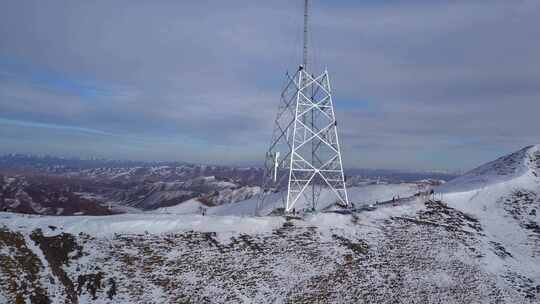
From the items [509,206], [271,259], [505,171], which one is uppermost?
[505,171]

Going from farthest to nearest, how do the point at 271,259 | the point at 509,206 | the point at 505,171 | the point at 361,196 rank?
the point at 361,196 < the point at 505,171 < the point at 509,206 < the point at 271,259

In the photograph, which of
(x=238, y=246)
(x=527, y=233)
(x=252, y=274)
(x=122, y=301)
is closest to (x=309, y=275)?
(x=252, y=274)

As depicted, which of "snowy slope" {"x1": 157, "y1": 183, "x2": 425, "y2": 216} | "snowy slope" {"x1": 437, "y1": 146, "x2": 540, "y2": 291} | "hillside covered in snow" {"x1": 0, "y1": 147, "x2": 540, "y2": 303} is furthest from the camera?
"snowy slope" {"x1": 157, "y1": 183, "x2": 425, "y2": 216}

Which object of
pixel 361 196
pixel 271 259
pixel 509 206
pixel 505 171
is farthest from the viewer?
pixel 361 196

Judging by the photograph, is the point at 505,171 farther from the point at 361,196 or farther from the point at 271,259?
the point at 271,259

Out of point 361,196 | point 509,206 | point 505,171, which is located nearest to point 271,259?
point 509,206

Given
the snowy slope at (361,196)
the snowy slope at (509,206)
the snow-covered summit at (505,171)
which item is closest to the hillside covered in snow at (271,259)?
the snowy slope at (509,206)

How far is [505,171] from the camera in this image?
49.1 m

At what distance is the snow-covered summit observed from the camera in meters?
45.5

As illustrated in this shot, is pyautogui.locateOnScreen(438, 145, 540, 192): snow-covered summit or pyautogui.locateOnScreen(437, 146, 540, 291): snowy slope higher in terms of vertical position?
pyautogui.locateOnScreen(438, 145, 540, 192): snow-covered summit

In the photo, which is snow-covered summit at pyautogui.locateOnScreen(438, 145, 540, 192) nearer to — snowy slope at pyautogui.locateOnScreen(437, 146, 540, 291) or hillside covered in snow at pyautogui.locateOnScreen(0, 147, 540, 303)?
snowy slope at pyautogui.locateOnScreen(437, 146, 540, 291)

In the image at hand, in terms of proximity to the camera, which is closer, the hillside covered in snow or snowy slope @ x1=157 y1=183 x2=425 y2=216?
the hillside covered in snow

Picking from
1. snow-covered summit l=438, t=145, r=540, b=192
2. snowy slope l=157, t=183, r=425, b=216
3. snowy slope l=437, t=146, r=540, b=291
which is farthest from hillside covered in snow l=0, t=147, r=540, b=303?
snowy slope l=157, t=183, r=425, b=216

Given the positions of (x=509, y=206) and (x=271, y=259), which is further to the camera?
(x=509, y=206)
